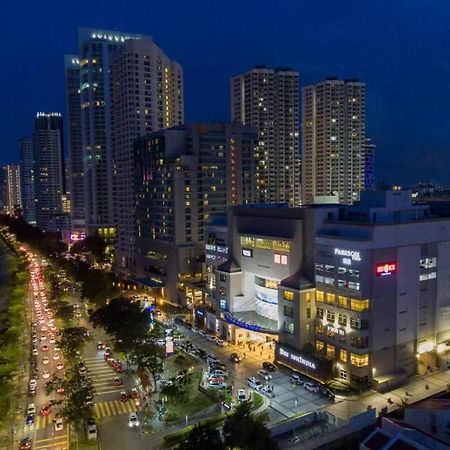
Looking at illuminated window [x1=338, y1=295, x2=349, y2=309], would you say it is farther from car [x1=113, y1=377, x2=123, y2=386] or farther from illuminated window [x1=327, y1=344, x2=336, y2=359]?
car [x1=113, y1=377, x2=123, y2=386]

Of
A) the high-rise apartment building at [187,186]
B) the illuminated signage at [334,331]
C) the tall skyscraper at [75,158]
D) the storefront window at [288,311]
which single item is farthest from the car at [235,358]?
the tall skyscraper at [75,158]

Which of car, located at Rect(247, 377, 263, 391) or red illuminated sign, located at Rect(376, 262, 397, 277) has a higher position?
red illuminated sign, located at Rect(376, 262, 397, 277)

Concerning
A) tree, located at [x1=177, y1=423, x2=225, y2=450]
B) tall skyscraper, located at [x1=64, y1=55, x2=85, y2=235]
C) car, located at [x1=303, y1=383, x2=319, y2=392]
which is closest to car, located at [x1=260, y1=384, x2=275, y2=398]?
car, located at [x1=303, y1=383, x2=319, y2=392]

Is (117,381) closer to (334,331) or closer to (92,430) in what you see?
(92,430)

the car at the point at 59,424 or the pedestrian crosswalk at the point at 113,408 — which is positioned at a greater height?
the car at the point at 59,424

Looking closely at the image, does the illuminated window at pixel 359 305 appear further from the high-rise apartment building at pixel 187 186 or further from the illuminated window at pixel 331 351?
the high-rise apartment building at pixel 187 186

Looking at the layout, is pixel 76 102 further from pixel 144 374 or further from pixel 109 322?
pixel 144 374
